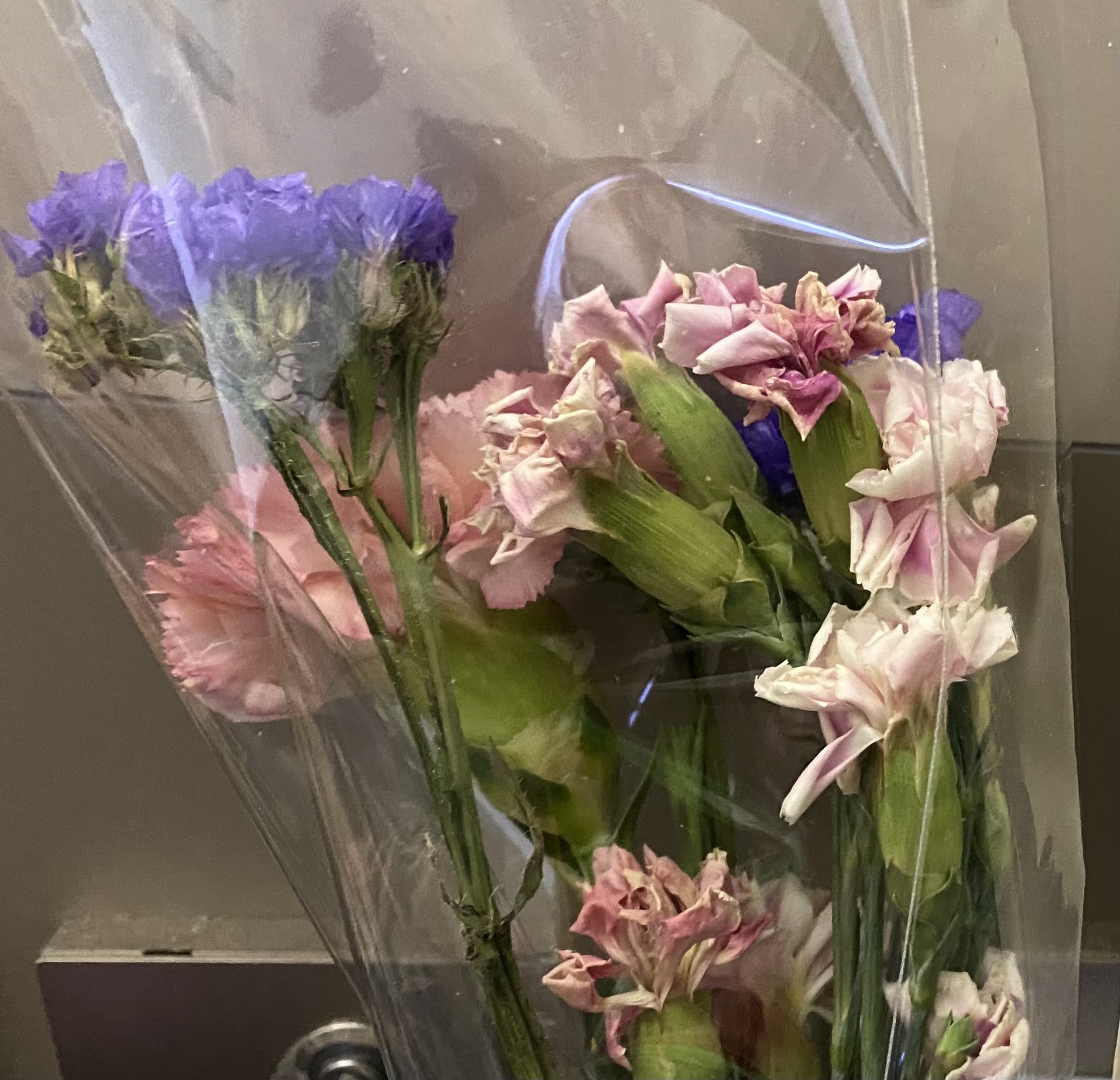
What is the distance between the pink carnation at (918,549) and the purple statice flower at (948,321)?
0.05 meters

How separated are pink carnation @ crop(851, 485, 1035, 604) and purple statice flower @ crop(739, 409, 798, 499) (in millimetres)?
34

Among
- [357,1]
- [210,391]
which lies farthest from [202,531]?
[357,1]

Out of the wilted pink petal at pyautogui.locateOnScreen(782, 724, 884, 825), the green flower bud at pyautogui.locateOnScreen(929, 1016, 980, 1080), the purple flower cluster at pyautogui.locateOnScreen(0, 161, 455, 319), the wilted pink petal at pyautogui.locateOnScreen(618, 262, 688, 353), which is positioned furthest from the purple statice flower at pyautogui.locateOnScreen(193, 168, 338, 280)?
the green flower bud at pyautogui.locateOnScreen(929, 1016, 980, 1080)

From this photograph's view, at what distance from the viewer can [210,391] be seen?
0.37 metres

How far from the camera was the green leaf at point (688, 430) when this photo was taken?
367mm

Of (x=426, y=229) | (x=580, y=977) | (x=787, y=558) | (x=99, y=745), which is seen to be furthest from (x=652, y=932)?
(x=99, y=745)

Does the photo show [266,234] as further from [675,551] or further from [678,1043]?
[678,1043]

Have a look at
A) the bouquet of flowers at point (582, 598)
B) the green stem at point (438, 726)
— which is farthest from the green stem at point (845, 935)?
the green stem at point (438, 726)

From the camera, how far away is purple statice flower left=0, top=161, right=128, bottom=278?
1.14 ft

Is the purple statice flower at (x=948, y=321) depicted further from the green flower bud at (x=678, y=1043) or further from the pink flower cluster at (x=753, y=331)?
the green flower bud at (x=678, y=1043)

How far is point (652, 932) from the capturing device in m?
0.37

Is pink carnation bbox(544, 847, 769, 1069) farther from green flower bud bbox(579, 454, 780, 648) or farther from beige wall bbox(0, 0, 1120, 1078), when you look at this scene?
beige wall bbox(0, 0, 1120, 1078)

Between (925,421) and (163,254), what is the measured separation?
245mm

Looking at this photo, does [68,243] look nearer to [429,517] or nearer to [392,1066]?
[429,517]
